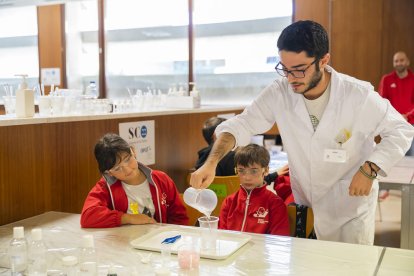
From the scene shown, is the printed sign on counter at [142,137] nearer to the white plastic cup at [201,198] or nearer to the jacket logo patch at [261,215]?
the jacket logo patch at [261,215]

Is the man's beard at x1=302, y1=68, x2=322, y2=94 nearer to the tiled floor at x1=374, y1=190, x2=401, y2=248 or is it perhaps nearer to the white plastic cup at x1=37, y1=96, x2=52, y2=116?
the white plastic cup at x1=37, y1=96, x2=52, y2=116

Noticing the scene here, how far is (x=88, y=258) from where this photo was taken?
4.34 ft

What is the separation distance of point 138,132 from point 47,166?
821 millimetres

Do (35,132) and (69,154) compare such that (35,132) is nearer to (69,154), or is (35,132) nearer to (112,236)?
(69,154)

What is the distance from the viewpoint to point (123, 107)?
331cm

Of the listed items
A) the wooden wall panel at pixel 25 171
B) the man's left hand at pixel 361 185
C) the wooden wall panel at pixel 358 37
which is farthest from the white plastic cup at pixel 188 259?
the wooden wall panel at pixel 358 37

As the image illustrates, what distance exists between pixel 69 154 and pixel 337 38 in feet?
13.3

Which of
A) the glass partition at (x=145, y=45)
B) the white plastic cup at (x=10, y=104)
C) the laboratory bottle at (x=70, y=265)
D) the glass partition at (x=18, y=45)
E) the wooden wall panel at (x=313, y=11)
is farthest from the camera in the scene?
the glass partition at (x=18, y=45)

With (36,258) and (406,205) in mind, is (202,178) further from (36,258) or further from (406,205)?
(406,205)

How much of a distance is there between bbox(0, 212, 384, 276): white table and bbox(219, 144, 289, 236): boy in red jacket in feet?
1.16

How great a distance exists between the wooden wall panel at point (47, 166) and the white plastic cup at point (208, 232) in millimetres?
995

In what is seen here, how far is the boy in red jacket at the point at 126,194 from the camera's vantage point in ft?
6.08

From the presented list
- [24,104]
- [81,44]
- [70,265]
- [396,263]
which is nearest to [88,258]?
[70,265]

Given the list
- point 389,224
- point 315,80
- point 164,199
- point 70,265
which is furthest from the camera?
point 389,224
